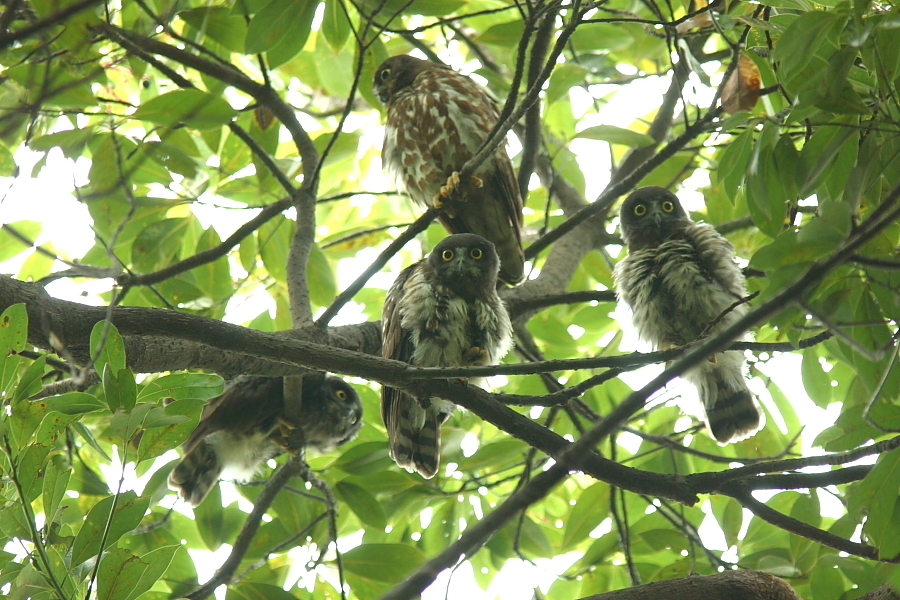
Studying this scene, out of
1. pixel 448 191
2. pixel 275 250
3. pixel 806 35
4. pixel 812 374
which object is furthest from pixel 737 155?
pixel 275 250

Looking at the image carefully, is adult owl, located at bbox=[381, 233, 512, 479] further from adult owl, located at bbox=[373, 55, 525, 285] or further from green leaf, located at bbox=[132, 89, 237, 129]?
green leaf, located at bbox=[132, 89, 237, 129]

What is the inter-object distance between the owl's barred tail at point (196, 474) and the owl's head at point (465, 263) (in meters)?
1.96

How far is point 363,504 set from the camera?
4000 mm

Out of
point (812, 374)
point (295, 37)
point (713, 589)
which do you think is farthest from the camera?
point (295, 37)

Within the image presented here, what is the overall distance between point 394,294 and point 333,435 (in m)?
1.04

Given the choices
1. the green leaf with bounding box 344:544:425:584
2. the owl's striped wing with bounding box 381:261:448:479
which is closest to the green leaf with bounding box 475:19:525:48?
the owl's striped wing with bounding box 381:261:448:479

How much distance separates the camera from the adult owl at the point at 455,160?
523 cm

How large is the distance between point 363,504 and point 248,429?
1.33 m

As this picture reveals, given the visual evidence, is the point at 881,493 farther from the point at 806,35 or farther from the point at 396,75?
the point at 396,75

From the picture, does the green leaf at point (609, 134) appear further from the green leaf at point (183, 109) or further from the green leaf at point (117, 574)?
the green leaf at point (117, 574)

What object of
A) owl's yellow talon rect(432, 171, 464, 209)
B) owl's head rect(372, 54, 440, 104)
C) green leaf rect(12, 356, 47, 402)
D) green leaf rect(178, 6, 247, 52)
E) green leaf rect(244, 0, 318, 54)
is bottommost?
green leaf rect(12, 356, 47, 402)

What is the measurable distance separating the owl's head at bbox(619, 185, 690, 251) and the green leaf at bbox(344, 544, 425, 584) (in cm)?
231

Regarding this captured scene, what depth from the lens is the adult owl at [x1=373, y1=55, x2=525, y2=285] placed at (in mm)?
→ 5230

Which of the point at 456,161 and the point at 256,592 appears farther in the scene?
the point at 456,161
